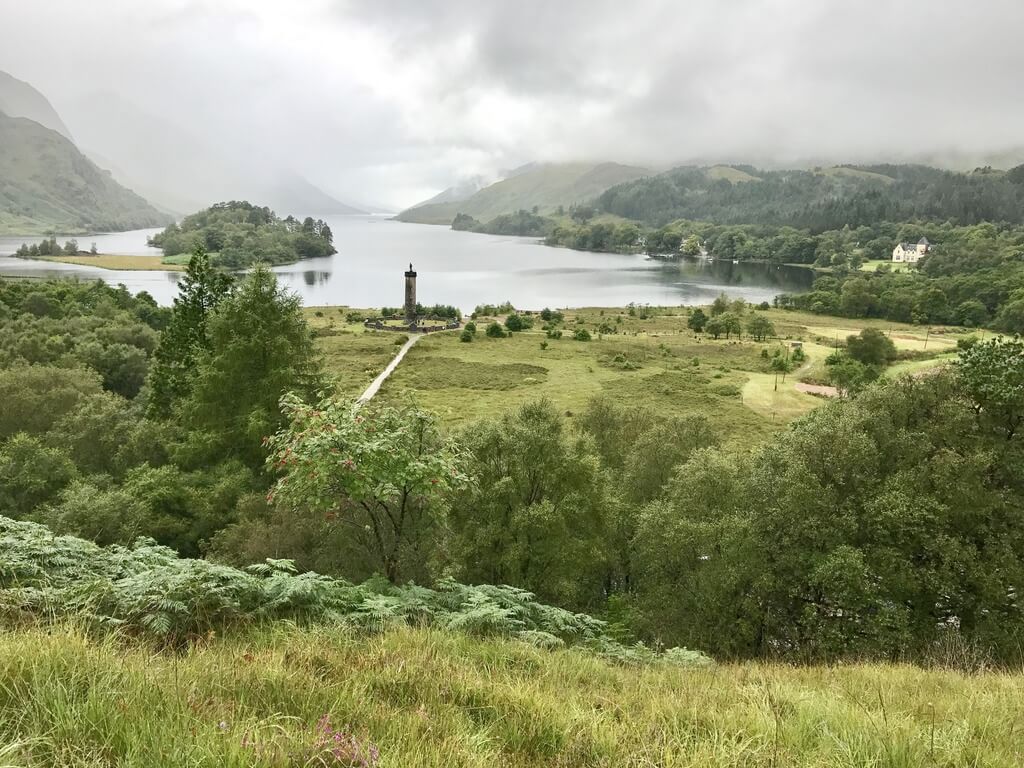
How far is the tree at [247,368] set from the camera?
64.6ft

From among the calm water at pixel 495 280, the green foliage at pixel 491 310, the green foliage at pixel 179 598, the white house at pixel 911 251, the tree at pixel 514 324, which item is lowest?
the green foliage at pixel 179 598

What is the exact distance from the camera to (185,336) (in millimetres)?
25406

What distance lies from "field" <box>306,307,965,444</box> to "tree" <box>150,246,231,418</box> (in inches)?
451

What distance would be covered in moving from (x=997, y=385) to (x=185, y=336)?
28.9m

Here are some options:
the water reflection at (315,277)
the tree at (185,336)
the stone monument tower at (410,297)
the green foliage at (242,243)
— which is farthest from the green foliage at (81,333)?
the green foliage at (242,243)

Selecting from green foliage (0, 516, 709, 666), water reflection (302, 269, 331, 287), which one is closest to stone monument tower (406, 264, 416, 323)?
water reflection (302, 269, 331, 287)

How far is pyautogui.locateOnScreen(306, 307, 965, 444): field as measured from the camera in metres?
49.1

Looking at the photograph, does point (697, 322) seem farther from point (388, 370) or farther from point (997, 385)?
point (997, 385)

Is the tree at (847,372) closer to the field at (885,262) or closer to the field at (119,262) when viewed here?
the field at (885,262)

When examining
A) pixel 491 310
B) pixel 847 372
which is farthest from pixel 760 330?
pixel 491 310

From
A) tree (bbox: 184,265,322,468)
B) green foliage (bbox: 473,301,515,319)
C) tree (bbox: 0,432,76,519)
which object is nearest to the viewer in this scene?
tree (bbox: 0,432,76,519)

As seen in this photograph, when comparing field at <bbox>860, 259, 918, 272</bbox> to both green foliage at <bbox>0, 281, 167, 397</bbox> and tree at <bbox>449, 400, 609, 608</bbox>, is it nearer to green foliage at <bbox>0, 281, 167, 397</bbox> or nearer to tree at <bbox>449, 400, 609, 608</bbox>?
tree at <bbox>449, 400, 609, 608</bbox>

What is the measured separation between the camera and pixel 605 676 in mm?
6148

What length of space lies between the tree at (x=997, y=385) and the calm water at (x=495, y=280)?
312 ft
